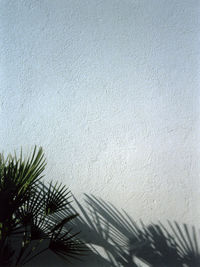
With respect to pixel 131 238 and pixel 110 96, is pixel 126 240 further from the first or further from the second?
pixel 110 96

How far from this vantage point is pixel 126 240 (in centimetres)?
188

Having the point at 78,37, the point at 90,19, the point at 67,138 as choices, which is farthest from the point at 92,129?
the point at 90,19

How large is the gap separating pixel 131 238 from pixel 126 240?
0.04 meters

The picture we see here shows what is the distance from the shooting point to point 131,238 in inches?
74.2

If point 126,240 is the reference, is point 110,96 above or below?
above

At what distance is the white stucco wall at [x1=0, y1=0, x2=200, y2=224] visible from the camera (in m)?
1.90

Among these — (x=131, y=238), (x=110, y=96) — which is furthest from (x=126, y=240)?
(x=110, y=96)

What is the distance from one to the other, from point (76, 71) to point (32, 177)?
926mm

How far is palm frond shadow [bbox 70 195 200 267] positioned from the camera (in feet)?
6.15

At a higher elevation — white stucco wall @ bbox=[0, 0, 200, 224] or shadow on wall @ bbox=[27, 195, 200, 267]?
white stucco wall @ bbox=[0, 0, 200, 224]

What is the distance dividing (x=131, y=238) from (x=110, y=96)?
3.61 feet

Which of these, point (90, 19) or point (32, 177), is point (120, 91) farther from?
point (32, 177)

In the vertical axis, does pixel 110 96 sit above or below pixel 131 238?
above

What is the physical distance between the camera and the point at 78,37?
1.94 metres
